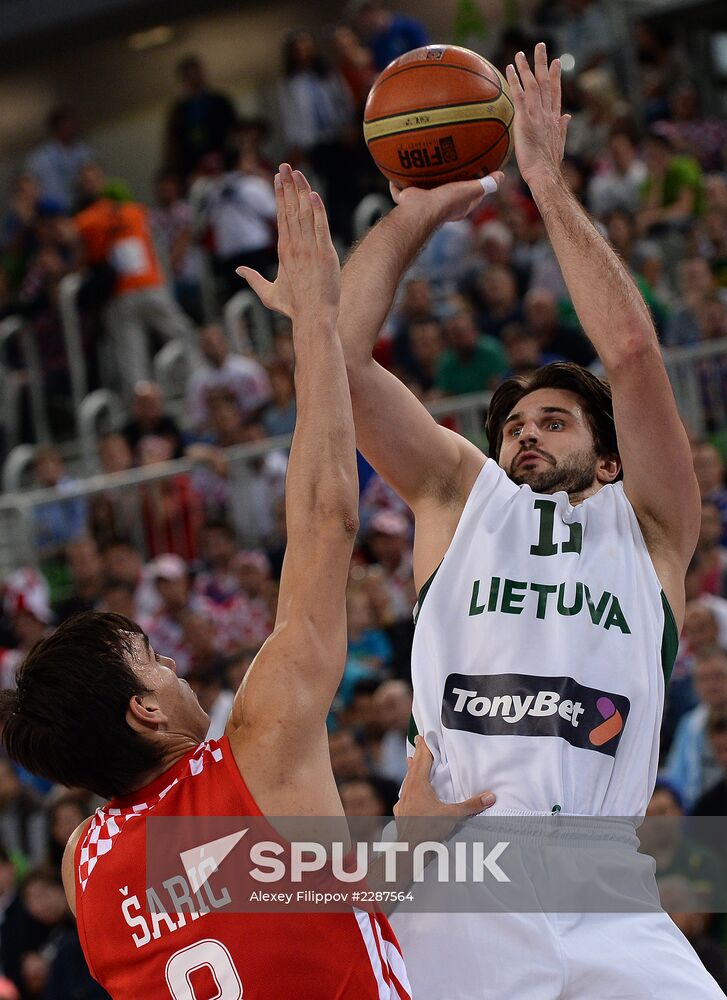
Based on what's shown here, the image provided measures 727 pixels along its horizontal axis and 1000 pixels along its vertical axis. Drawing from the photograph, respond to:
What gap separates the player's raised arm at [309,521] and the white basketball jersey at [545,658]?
77 cm

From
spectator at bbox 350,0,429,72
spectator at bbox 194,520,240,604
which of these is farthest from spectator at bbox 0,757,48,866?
spectator at bbox 350,0,429,72

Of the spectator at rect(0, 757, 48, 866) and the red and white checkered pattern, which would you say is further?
the spectator at rect(0, 757, 48, 866)

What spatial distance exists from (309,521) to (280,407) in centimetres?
834

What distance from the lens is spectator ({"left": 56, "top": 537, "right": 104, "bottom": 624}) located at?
10.8m

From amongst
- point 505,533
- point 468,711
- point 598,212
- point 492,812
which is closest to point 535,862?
point 492,812

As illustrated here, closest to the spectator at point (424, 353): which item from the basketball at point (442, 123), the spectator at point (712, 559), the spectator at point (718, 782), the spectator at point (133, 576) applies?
the spectator at point (133, 576)

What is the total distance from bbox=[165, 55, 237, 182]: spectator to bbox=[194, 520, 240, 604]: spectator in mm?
5868

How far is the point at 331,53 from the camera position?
16484 mm

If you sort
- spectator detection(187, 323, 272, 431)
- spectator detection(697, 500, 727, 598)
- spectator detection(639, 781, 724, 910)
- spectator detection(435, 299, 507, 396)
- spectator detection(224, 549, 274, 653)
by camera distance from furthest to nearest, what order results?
spectator detection(187, 323, 272, 431)
spectator detection(435, 299, 507, 396)
spectator detection(224, 549, 274, 653)
spectator detection(697, 500, 727, 598)
spectator detection(639, 781, 724, 910)

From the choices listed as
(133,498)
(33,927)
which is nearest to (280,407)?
(133,498)

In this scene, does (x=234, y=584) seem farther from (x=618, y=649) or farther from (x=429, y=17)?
(x=429, y=17)

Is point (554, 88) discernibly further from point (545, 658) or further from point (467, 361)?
point (467, 361)

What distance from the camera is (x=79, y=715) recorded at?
345 cm

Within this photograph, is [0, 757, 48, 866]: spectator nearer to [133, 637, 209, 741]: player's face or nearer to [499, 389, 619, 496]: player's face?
[499, 389, 619, 496]: player's face
